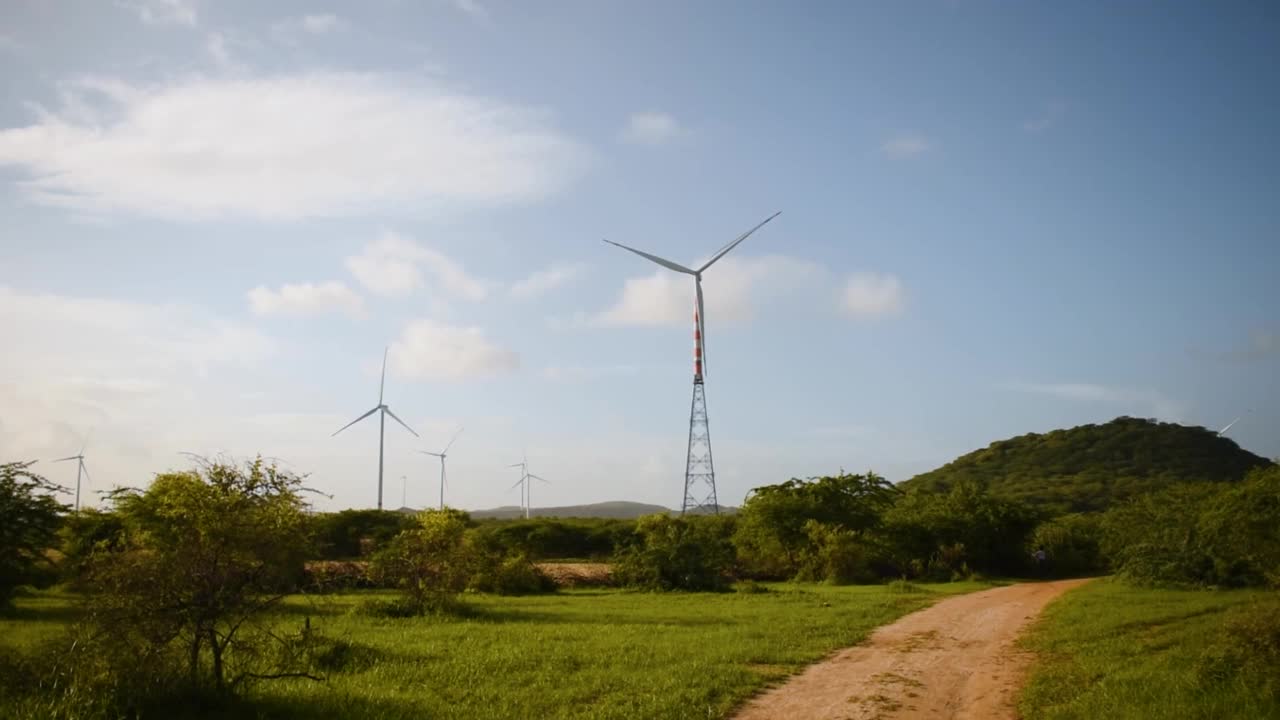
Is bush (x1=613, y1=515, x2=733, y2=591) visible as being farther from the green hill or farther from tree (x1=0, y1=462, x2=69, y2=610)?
the green hill

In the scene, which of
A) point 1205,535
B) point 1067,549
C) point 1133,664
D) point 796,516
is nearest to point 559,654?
point 1133,664

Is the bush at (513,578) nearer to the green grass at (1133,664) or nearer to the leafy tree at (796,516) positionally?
the leafy tree at (796,516)

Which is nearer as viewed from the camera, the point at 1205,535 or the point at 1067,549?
the point at 1205,535

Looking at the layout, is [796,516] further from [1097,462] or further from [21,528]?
[1097,462]

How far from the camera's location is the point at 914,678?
1440 cm

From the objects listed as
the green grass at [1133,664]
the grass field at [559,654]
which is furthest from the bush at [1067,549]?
the grass field at [559,654]

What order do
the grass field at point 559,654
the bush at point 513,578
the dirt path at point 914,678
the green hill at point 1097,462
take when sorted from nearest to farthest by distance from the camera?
1. the grass field at point 559,654
2. the dirt path at point 914,678
3. the bush at point 513,578
4. the green hill at point 1097,462

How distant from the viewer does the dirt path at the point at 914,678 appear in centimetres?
1208

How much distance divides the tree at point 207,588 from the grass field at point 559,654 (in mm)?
973

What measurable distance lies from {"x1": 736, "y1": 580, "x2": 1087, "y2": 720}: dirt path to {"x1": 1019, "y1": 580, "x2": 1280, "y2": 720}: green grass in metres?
0.57

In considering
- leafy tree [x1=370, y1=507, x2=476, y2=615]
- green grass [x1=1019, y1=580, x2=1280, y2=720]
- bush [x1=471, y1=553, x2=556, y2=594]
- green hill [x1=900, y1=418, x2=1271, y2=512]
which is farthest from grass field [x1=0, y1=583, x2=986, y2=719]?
green hill [x1=900, y1=418, x2=1271, y2=512]

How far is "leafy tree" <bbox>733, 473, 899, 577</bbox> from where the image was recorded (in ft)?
150

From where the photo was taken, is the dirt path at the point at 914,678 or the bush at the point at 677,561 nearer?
the dirt path at the point at 914,678

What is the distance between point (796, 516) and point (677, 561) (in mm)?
12910
